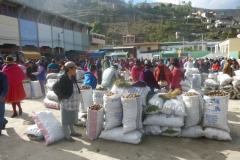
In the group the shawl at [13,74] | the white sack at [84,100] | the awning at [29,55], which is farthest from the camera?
the awning at [29,55]

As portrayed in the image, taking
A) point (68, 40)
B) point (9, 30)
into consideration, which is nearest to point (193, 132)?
point (9, 30)

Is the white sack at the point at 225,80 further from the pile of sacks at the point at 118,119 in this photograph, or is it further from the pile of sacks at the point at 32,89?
the pile of sacks at the point at 32,89

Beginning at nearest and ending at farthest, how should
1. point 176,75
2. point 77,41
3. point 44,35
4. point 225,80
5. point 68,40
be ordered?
point 176,75 < point 225,80 < point 44,35 < point 68,40 < point 77,41

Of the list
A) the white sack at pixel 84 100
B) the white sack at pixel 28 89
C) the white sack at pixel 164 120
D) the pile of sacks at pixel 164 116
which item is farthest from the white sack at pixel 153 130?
the white sack at pixel 28 89

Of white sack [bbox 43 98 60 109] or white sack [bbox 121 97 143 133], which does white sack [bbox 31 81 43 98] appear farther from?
white sack [bbox 121 97 143 133]

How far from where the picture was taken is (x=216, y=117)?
3.90m

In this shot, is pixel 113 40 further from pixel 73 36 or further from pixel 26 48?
pixel 26 48

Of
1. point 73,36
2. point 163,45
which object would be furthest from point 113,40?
point 73,36

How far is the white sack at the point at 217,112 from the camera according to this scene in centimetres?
388

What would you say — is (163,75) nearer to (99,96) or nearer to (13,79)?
(99,96)

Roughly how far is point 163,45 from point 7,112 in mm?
46691

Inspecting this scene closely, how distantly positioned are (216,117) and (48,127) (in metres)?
3.03

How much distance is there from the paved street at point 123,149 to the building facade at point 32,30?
18.9 metres

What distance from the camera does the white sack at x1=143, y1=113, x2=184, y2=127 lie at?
403cm
